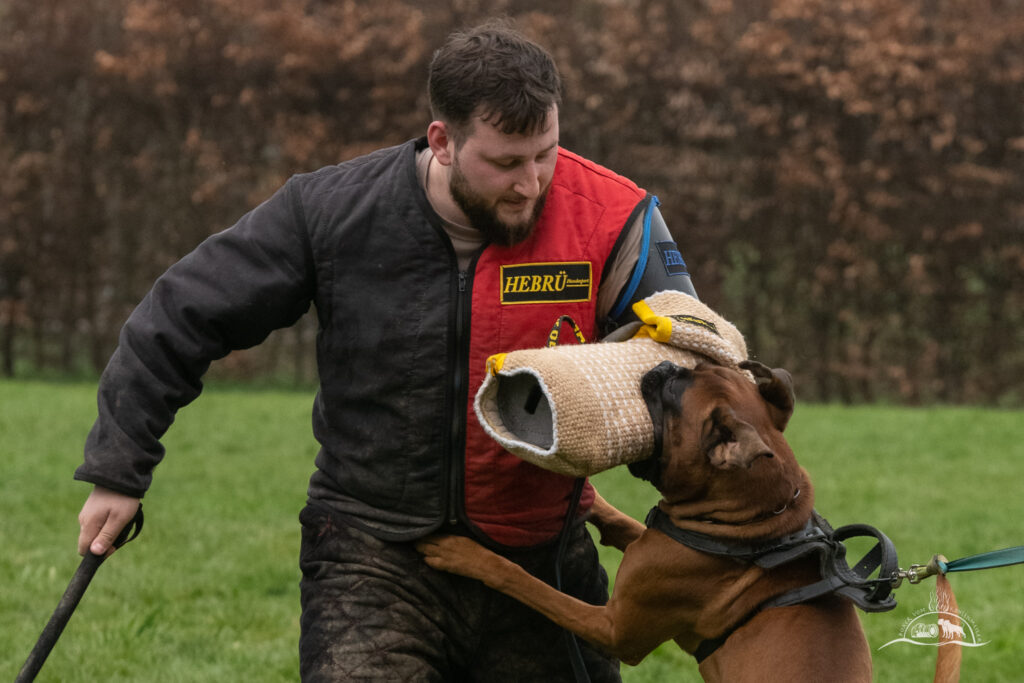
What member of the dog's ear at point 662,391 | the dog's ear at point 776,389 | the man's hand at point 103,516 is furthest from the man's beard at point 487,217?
the man's hand at point 103,516

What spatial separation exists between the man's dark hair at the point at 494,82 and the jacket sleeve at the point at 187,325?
48 cm

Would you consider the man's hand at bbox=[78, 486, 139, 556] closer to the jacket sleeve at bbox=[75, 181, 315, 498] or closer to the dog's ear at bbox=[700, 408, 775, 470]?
the jacket sleeve at bbox=[75, 181, 315, 498]

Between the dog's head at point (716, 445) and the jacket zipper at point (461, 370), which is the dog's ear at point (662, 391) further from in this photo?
the jacket zipper at point (461, 370)

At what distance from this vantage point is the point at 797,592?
3.04 metres

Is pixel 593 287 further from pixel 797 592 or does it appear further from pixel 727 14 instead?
pixel 727 14

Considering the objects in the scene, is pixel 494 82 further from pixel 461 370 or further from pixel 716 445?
pixel 716 445

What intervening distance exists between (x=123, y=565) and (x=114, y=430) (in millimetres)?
3098

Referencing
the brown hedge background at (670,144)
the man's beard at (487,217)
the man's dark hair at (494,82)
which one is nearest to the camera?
the man's dark hair at (494,82)

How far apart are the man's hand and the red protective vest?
2.74ft

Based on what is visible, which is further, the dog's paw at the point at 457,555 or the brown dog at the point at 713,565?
the dog's paw at the point at 457,555

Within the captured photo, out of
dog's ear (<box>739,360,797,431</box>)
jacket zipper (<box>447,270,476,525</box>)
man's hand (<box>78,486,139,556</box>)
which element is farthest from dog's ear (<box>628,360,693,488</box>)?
man's hand (<box>78,486,139,556</box>)

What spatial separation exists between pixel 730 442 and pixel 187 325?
4.44 feet

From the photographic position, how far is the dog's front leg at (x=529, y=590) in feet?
10.2

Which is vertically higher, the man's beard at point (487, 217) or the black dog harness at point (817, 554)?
the man's beard at point (487, 217)
